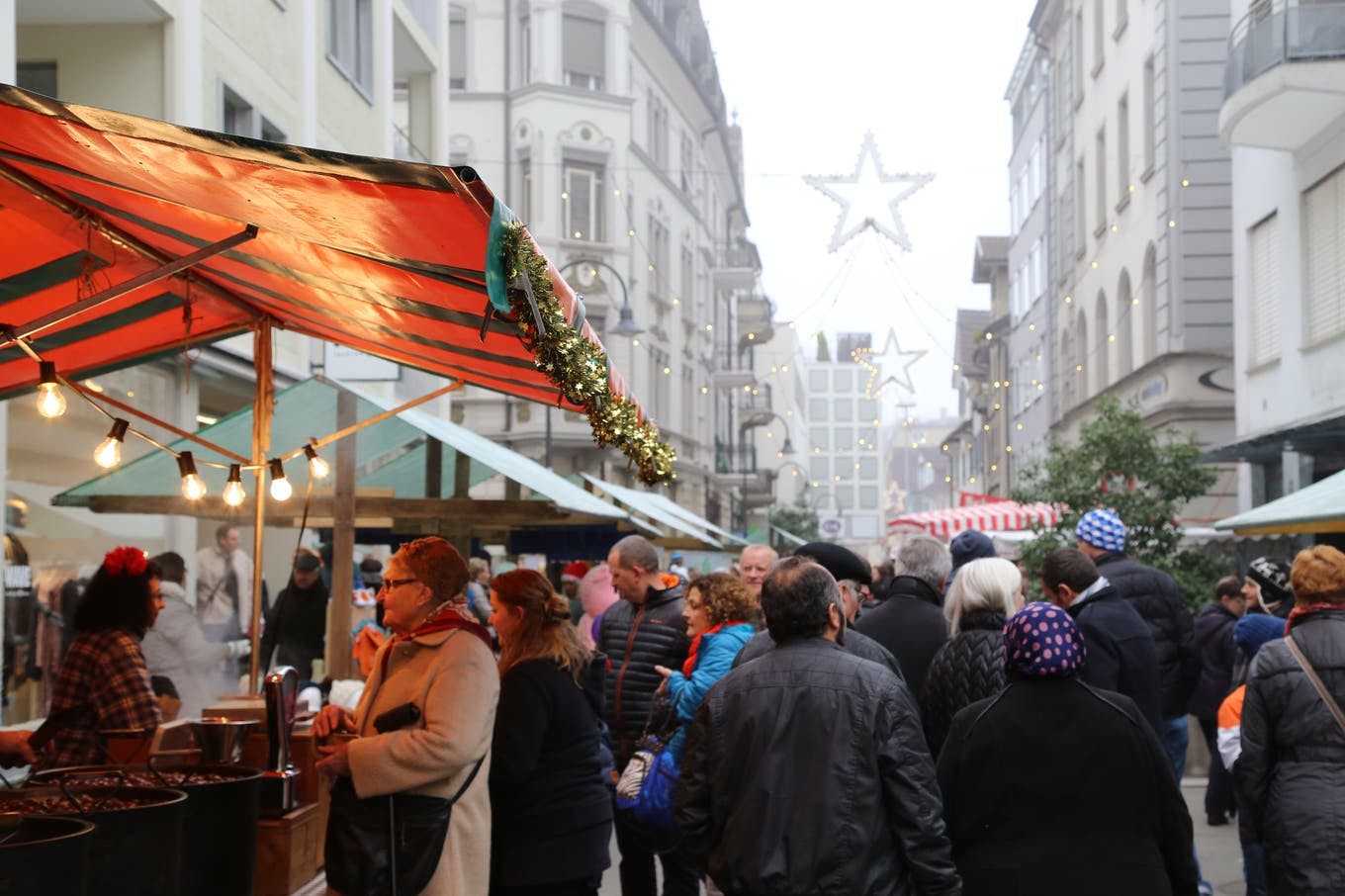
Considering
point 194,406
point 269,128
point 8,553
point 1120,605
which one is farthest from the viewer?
point 269,128

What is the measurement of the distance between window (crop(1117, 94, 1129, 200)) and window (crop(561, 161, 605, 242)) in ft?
41.8

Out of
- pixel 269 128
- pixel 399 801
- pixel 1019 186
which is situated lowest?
pixel 399 801

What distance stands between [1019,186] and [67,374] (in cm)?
4258

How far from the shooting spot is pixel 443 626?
553 centimetres

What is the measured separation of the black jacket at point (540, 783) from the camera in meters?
5.96

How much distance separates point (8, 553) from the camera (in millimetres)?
11164

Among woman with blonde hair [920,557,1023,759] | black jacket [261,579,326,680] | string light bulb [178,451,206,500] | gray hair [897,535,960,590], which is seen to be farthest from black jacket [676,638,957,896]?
black jacket [261,579,326,680]

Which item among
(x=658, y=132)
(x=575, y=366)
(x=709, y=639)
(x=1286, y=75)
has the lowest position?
(x=709, y=639)

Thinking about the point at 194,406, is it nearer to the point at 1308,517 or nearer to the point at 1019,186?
the point at 1308,517

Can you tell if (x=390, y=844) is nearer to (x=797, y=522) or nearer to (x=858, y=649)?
(x=858, y=649)

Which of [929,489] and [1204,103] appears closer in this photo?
[1204,103]

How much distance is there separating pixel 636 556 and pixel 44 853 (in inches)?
168

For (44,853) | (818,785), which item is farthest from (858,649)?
(44,853)

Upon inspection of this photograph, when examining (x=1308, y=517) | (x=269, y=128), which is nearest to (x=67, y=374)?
(x=1308, y=517)
